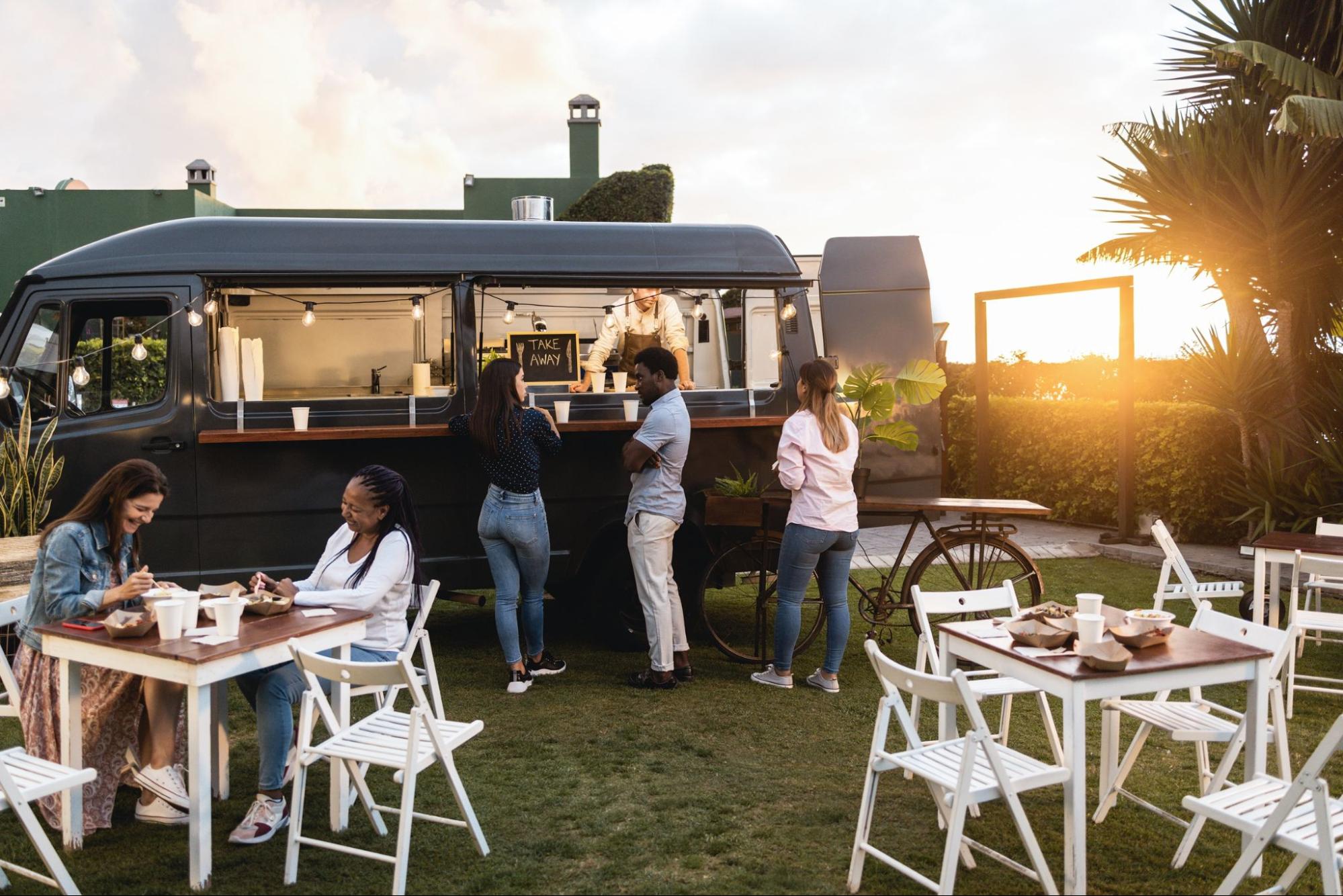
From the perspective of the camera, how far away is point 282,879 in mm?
3656

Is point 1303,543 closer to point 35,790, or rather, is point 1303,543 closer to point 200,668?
point 200,668

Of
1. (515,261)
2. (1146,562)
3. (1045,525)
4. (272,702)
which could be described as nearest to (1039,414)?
(1045,525)

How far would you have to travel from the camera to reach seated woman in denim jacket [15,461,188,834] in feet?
13.2

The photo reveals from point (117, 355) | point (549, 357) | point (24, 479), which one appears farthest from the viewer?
point (549, 357)

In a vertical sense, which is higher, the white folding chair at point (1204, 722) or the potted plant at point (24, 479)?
the potted plant at point (24, 479)

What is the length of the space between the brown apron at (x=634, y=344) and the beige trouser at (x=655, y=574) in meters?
1.64

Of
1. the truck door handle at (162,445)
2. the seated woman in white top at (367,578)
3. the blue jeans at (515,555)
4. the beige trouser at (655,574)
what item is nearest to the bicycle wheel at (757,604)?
the beige trouser at (655,574)

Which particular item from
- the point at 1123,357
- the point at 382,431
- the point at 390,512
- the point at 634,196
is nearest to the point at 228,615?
the point at 390,512

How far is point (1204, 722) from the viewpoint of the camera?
4.04 m

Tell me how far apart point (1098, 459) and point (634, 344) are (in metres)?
6.63

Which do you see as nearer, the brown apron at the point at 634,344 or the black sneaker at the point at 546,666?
the black sneaker at the point at 546,666

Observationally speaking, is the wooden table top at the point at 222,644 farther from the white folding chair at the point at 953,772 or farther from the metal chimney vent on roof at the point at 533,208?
the metal chimney vent on roof at the point at 533,208

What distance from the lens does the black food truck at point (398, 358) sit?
6195mm

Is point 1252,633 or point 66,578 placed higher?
point 66,578
